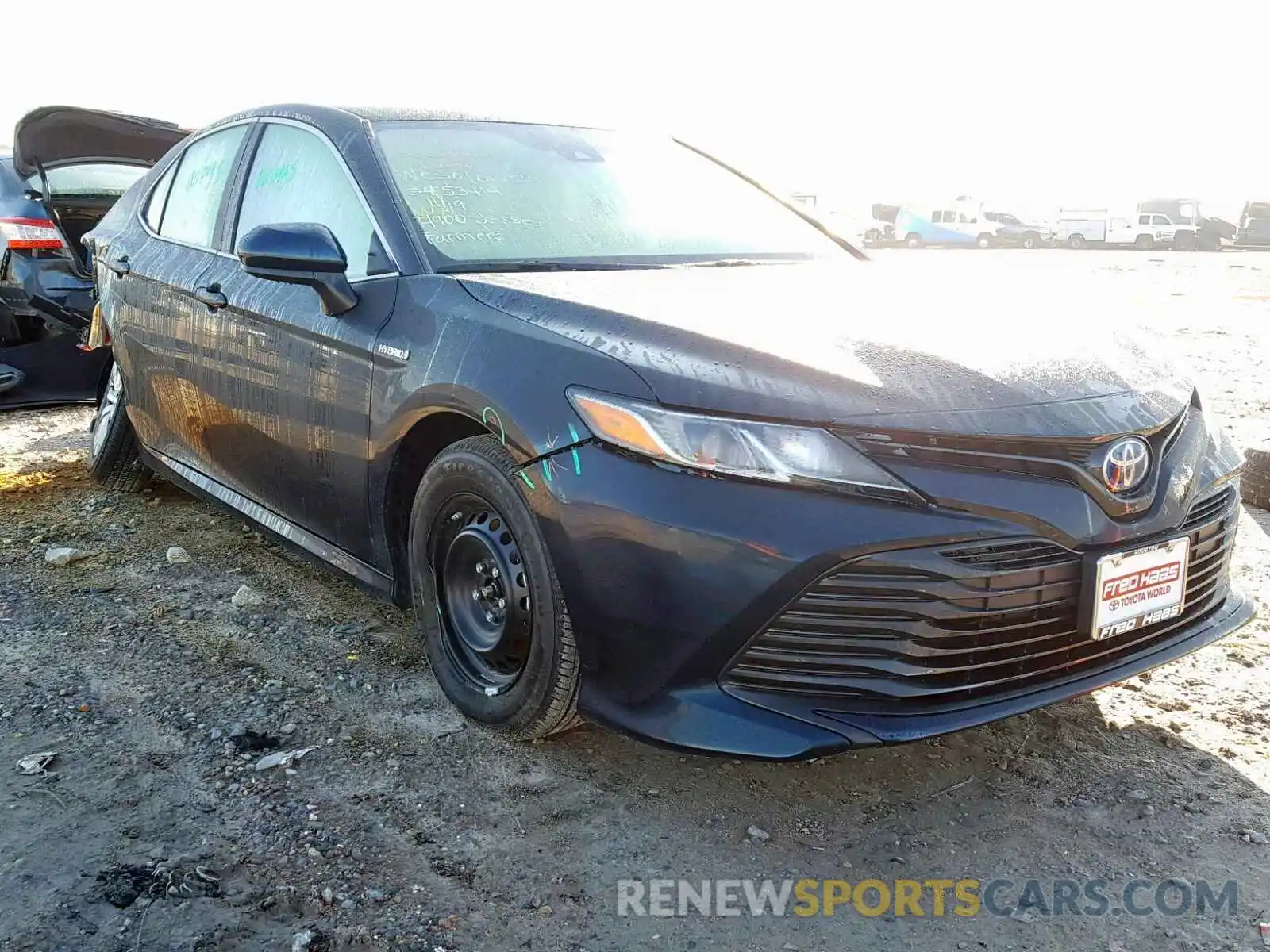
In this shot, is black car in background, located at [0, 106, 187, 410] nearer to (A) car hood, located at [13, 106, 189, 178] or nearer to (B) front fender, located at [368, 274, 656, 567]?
(A) car hood, located at [13, 106, 189, 178]

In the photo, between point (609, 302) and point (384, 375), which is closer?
point (609, 302)

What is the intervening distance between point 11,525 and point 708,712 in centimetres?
363

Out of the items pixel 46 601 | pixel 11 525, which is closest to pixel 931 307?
pixel 46 601

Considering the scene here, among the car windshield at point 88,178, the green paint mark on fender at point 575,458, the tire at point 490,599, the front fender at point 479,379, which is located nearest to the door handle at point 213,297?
the front fender at point 479,379

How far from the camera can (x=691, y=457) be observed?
7.23 ft

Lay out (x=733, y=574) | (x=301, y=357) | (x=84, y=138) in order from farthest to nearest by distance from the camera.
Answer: (x=84, y=138) < (x=301, y=357) < (x=733, y=574)

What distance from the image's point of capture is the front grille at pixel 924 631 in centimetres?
216

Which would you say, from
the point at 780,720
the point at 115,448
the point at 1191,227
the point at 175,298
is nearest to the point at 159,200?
the point at 175,298

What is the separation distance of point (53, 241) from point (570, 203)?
13.6ft

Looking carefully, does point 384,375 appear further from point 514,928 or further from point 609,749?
point 514,928

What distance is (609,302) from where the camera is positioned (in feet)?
8.41

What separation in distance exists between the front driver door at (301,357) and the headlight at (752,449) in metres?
0.96

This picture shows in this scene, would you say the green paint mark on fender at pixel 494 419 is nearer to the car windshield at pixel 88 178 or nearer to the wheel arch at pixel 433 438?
the wheel arch at pixel 433 438

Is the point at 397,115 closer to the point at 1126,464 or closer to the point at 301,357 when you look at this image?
the point at 301,357
